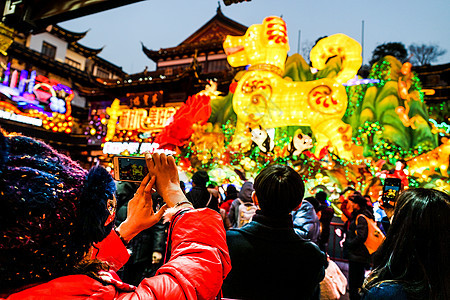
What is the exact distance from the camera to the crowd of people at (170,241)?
64 cm

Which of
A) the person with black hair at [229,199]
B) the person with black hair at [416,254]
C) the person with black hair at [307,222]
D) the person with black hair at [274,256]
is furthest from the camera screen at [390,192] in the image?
the person with black hair at [229,199]

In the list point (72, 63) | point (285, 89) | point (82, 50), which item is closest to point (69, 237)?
point (285, 89)

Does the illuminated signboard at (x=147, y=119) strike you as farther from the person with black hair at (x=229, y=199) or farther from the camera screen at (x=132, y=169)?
the camera screen at (x=132, y=169)

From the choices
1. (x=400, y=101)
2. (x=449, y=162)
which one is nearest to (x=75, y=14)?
(x=449, y=162)

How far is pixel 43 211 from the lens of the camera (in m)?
0.64

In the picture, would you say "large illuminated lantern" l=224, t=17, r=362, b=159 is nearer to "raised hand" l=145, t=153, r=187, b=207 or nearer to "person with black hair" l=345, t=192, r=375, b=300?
"person with black hair" l=345, t=192, r=375, b=300

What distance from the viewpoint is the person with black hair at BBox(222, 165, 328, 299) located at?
144 cm

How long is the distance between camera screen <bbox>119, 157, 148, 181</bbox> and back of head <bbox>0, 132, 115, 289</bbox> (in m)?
0.29

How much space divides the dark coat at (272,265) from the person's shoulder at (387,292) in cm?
38

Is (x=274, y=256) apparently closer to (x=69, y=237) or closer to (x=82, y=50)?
(x=69, y=237)

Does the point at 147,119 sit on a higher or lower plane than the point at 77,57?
lower

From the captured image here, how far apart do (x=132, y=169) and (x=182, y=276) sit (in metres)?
0.49

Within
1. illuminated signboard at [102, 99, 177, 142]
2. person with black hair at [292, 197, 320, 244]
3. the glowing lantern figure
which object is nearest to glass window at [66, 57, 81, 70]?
illuminated signboard at [102, 99, 177, 142]

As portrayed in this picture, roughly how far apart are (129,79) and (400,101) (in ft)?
55.7
